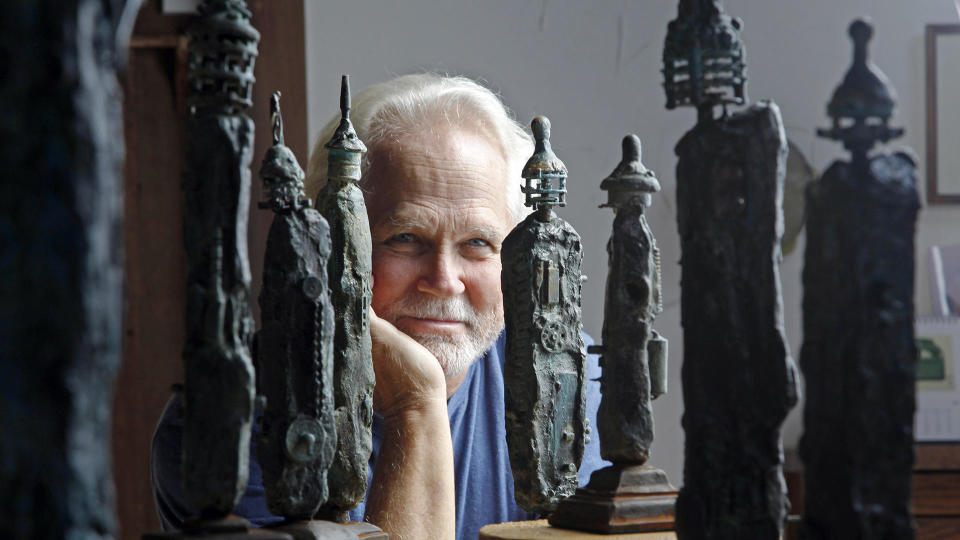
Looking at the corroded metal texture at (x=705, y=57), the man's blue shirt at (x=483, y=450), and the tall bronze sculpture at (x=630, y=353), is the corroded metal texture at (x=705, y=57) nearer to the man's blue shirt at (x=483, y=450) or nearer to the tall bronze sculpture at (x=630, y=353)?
the tall bronze sculpture at (x=630, y=353)

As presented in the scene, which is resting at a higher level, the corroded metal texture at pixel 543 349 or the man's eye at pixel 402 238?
the man's eye at pixel 402 238

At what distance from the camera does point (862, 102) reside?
2.44 feet

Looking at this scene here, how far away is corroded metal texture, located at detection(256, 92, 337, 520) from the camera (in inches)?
37.1

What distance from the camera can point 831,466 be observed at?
747 millimetres

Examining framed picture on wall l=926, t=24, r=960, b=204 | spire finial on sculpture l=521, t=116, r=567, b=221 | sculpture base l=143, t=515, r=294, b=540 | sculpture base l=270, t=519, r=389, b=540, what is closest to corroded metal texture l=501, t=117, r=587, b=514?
spire finial on sculpture l=521, t=116, r=567, b=221

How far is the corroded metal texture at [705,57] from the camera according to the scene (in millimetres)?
904

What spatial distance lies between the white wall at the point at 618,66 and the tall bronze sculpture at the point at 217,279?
201cm

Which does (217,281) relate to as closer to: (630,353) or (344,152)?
(344,152)

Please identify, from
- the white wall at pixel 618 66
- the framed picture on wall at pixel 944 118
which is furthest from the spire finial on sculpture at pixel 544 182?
the framed picture on wall at pixel 944 118

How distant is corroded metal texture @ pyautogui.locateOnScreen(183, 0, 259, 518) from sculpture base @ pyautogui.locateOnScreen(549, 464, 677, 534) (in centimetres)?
50

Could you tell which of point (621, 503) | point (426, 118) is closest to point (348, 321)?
point (621, 503)

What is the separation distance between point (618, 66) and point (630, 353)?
173cm

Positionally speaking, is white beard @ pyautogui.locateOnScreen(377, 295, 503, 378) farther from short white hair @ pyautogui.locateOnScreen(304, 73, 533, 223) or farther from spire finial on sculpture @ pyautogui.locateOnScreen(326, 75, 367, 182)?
spire finial on sculpture @ pyautogui.locateOnScreen(326, 75, 367, 182)

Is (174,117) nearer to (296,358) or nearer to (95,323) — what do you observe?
(296,358)
